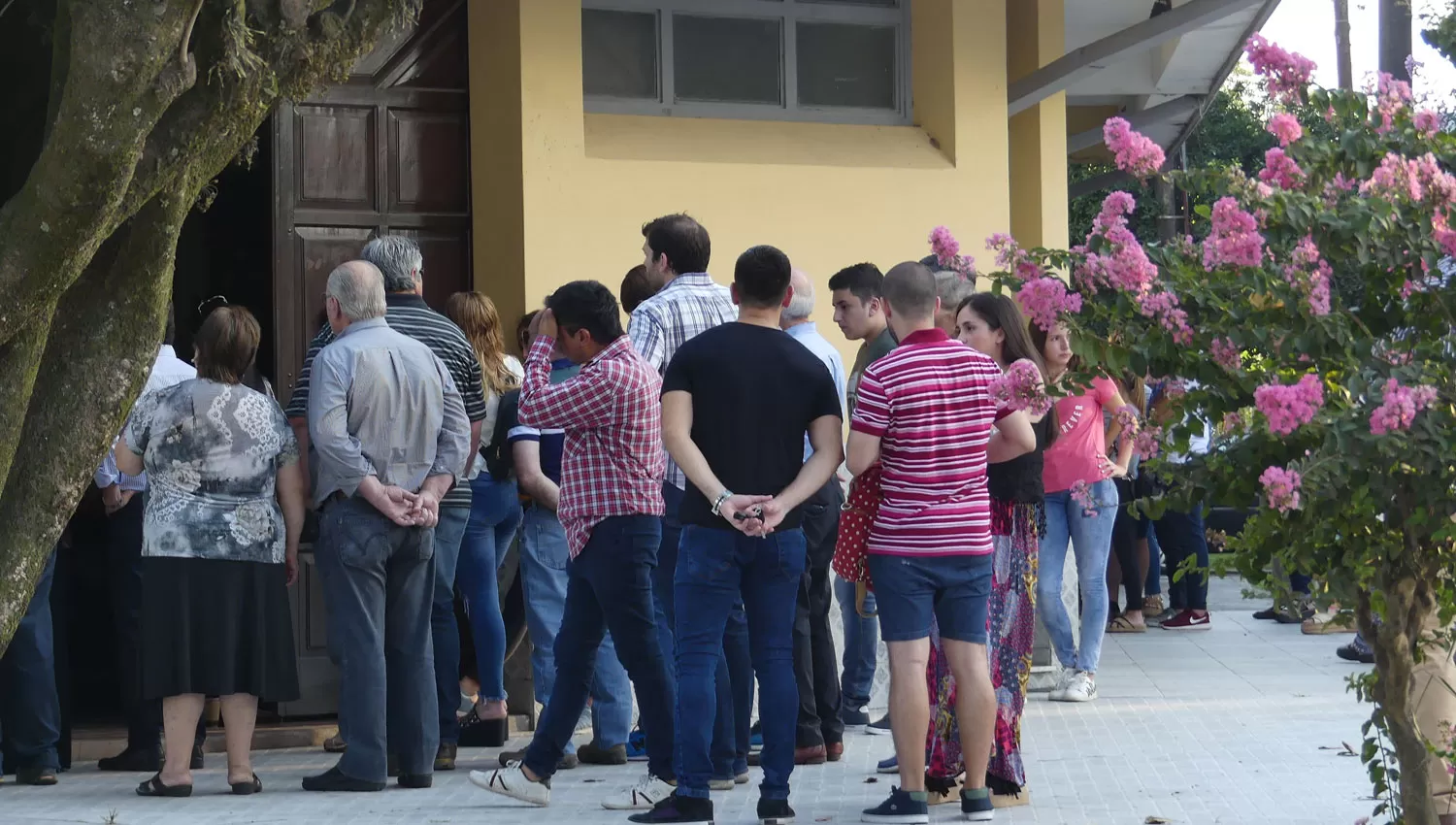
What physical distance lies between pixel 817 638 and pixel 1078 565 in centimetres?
246

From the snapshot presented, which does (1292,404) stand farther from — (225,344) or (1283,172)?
(225,344)

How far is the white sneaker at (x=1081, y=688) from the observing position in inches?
383

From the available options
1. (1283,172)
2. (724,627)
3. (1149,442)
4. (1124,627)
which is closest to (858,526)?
(724,627)

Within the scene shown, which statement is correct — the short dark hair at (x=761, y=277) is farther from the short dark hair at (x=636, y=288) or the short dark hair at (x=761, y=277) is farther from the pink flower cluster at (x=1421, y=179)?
the pink flower cluster at (x=1421, y=179)

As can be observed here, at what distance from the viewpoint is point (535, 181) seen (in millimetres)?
9977

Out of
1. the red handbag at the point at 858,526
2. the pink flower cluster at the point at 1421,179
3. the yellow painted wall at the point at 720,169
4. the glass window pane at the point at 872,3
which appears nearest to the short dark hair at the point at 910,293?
the red handbag at the point at 858,526

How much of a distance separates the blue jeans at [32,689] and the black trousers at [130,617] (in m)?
0.36

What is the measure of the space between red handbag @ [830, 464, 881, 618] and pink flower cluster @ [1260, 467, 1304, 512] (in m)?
2.56

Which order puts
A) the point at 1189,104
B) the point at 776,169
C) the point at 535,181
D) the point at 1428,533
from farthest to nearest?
the point at 1189,104 → the point at 776,169 → the point at 535,181 → the point at 1428,533

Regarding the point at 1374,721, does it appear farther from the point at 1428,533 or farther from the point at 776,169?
the point at 776,169

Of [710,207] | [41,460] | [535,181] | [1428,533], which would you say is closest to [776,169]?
[710,207]

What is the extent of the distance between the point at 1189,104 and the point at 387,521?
1044 cm

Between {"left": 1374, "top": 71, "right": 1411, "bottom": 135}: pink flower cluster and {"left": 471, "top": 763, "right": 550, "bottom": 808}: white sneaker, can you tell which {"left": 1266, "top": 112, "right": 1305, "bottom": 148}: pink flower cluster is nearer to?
{"left": 1374, "top": 71, "right": 1411, "bottom": 135}: pink flower cluster

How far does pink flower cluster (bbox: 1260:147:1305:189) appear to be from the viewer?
15.3ft
